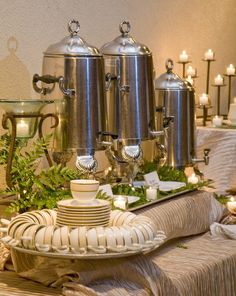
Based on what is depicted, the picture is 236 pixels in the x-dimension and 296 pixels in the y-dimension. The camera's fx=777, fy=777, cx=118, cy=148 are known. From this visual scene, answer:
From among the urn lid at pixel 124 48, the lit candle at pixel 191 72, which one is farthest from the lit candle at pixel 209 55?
the urn lid at pixel 124 48

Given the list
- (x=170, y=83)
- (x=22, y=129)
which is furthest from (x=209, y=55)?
(x=22, y=129)

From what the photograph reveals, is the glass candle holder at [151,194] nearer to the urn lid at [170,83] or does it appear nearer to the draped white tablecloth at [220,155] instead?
the urn lid at [170,83]

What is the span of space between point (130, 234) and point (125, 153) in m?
0.63

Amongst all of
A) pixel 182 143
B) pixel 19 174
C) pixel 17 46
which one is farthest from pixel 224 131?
pixel 19 174

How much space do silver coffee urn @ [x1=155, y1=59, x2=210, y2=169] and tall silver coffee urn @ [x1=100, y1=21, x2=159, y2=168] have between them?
0.83 ft

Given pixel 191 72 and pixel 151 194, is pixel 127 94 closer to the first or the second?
pixel 151 194

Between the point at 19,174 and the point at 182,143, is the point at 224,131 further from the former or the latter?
the point at 19,174

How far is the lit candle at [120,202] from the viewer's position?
5.81ft

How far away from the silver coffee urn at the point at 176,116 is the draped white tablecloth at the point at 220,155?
473 mm

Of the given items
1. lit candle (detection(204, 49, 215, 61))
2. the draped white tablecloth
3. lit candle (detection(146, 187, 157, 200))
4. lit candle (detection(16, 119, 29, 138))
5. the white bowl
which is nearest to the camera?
the white bowl

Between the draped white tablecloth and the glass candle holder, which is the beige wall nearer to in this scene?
the draped white tablecloth

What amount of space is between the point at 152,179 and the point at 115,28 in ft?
2.78

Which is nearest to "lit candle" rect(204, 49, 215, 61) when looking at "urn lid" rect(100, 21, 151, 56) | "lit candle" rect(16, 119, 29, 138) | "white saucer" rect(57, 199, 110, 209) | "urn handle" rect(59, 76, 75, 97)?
"urn lid" rect(100, 21, 151, 56)

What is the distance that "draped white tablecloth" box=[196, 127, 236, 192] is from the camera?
282 cm
